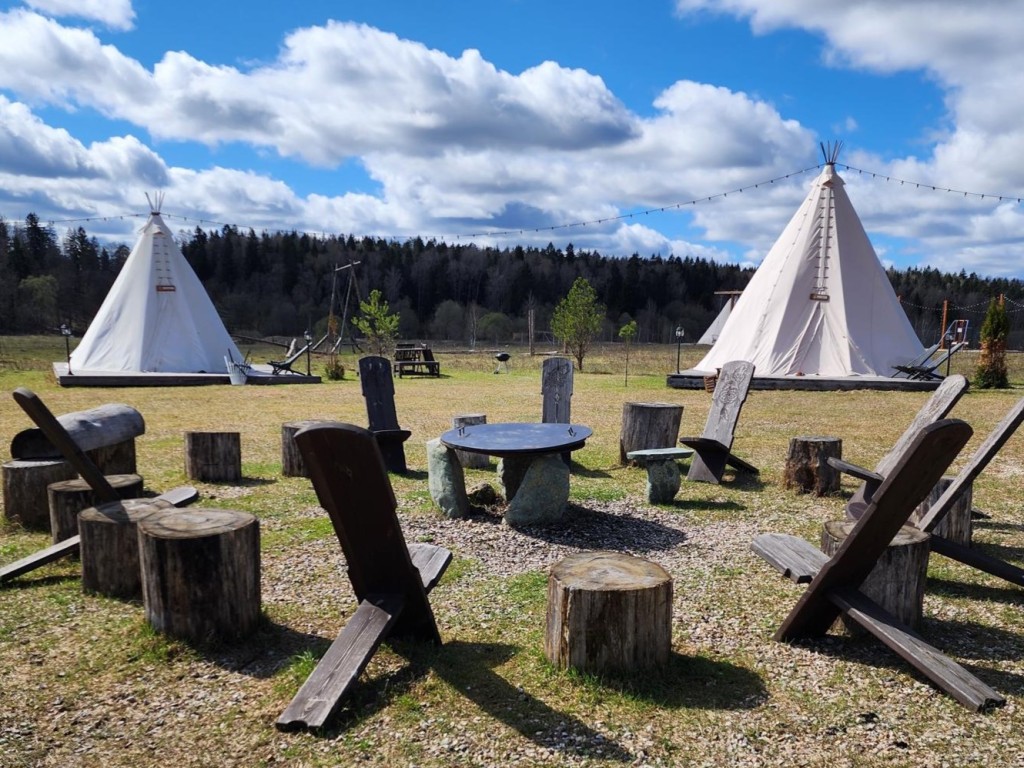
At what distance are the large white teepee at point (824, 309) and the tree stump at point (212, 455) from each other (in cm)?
1527

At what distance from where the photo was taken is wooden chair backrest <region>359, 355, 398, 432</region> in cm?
889

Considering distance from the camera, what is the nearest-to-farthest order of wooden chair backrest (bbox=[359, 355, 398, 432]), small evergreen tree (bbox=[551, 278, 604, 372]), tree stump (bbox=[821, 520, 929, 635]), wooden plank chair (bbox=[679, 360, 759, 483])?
tree stump (bbox=[821, 520, 929, 635])
wooden plank chair (bbox=[679, 360, 759, 483])
wooden chair backrest (bbox=[359, 355, 398, 432])
small evergreen tree (bbox=[551, 278, 604, 372])

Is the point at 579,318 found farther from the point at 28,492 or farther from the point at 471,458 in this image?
the point at 28,492

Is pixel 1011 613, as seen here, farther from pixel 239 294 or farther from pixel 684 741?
pixel 239 294

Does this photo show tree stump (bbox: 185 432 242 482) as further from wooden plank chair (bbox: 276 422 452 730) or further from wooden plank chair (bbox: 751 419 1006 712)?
wooden plank chair (bbox: 751 419 1006 712)

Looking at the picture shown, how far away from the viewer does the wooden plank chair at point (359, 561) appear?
118 inches

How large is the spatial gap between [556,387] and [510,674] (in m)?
6.15

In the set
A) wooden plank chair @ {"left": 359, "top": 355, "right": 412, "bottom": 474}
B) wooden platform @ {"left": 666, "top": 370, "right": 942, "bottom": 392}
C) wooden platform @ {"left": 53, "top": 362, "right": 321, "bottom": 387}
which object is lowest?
wooden platform @ {"left": 53, "top": 362, "right": 321, "bottom": 387}

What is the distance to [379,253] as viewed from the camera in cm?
7988

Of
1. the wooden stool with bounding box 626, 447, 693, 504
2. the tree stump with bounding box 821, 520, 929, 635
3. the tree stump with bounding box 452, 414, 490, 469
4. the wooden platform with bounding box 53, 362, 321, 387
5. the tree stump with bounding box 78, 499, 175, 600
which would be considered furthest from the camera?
the wooden platform with bounding box 53, 362, 321, 387

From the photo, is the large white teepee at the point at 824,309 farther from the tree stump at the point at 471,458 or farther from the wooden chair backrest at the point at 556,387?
the tree stump at the point at 471,458

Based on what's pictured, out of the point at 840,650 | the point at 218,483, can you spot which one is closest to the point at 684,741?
the point at 840,650

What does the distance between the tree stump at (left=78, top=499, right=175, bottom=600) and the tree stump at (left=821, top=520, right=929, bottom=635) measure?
435 centimetres

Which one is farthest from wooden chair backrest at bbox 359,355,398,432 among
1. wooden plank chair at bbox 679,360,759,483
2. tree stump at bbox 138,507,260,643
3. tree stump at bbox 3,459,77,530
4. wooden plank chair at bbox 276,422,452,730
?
wooden plank chair at bbox 276,422,452,730
